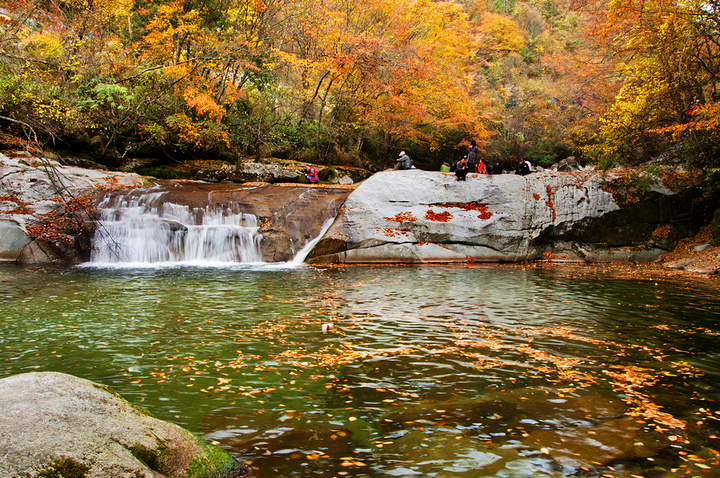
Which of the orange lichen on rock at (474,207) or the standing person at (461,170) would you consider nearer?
the orange lichen on rock at (474,207)

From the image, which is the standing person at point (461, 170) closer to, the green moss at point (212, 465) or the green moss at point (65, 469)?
the green moss at point (212, 465)

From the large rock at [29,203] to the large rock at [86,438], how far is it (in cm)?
1472

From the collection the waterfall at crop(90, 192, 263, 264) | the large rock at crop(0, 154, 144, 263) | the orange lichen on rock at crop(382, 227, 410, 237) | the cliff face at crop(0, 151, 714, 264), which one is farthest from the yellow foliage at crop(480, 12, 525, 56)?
the large rock at crop(0, 154, 144, 263)

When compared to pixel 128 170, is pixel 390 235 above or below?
below

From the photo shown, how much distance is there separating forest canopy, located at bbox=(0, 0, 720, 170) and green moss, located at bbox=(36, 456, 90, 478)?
15204 mm

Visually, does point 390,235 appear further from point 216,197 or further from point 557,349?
point 557,349

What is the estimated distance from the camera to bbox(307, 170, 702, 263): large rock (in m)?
19.1

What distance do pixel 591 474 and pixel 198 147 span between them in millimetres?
25864

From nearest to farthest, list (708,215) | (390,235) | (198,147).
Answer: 1. (390,235)
2. (708,215)
3. (198,147)

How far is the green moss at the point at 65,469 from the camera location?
2.54 m

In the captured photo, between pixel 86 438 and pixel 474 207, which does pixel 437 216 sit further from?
pixel 86 438

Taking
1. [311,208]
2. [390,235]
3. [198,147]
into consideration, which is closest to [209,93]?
[198,147]

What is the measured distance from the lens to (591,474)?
383 cm

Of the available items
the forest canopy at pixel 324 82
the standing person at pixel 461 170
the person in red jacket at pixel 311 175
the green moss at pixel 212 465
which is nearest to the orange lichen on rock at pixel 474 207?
the standing person at pixel 461 170
